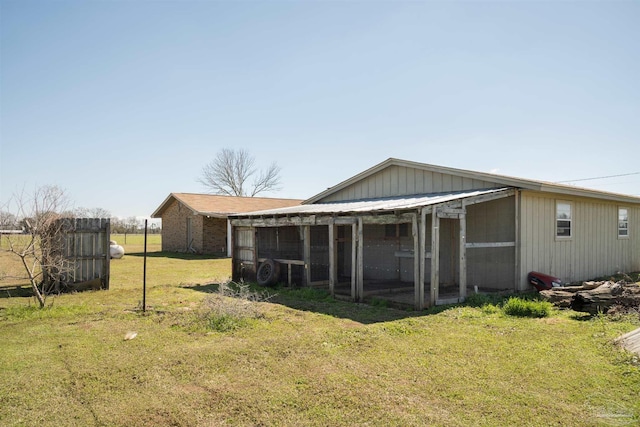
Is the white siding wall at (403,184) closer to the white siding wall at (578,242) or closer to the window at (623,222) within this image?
the white siding wall at (578,242)

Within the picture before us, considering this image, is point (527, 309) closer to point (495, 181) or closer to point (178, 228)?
point (495, 181)

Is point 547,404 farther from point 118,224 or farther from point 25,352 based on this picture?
point 118,224

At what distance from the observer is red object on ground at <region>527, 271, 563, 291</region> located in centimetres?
1060

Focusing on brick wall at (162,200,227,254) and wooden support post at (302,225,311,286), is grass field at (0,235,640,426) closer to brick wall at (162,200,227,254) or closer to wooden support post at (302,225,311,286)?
wooden support post at (302,225,311,286)

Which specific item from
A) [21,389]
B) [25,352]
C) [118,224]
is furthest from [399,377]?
[118,224]

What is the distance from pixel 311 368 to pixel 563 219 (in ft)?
32.1

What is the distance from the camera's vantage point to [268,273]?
497 inches

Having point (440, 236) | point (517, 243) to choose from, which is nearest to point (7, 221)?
point (440, 236)

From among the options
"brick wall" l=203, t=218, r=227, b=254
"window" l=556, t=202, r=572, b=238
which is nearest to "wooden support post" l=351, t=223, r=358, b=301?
"window" l=556, t=202, r=572, b=238

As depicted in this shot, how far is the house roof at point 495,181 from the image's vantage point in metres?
10.5

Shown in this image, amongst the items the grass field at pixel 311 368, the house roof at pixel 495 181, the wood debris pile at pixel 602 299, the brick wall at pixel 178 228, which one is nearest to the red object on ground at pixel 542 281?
the wood debris pile at pixel 602 299

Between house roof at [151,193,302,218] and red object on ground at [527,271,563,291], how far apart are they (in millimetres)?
16250

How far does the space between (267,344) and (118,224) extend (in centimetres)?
5548

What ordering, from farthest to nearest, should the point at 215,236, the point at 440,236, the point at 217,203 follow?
the point at 217,203, the point at 215,236, the point at 440,236
